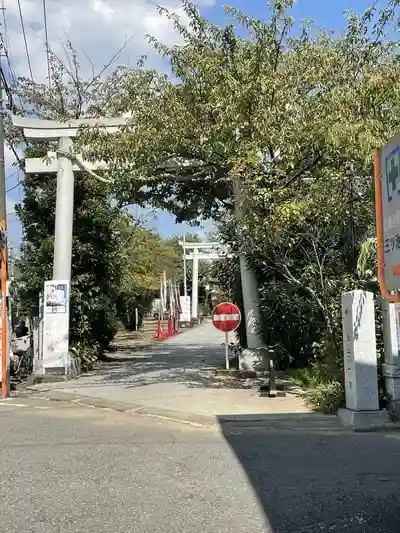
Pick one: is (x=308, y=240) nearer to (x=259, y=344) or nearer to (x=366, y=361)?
(x=366, y=361)

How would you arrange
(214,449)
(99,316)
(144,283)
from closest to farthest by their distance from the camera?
(214,449) → (99,316) → (144,283)

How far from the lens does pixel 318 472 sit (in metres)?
6.99

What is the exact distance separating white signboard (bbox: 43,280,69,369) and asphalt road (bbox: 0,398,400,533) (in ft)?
19.8

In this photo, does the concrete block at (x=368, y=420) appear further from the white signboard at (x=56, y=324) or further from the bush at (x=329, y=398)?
the white signboard at (x=56, y=324)

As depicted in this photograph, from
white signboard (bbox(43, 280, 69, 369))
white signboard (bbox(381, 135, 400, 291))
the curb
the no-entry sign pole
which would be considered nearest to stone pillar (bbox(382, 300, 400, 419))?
the curb

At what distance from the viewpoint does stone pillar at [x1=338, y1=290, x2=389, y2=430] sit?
A: 31.9 ft

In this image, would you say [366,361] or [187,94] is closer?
[366,361]

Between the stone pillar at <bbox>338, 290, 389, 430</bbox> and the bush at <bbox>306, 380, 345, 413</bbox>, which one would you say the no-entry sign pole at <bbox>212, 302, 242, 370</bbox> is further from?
the stone pillar at <bbox>338, 290, 389, 430</bbox>

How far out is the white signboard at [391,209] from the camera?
3.97m

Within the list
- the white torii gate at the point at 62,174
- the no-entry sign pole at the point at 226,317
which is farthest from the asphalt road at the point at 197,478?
the white torii gate at the point at 62,174

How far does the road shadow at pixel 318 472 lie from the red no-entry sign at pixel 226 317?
16.2 feet

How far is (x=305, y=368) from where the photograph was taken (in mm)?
15367

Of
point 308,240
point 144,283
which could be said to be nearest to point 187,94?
point 308,240

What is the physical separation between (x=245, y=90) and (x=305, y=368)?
6.48 meters
